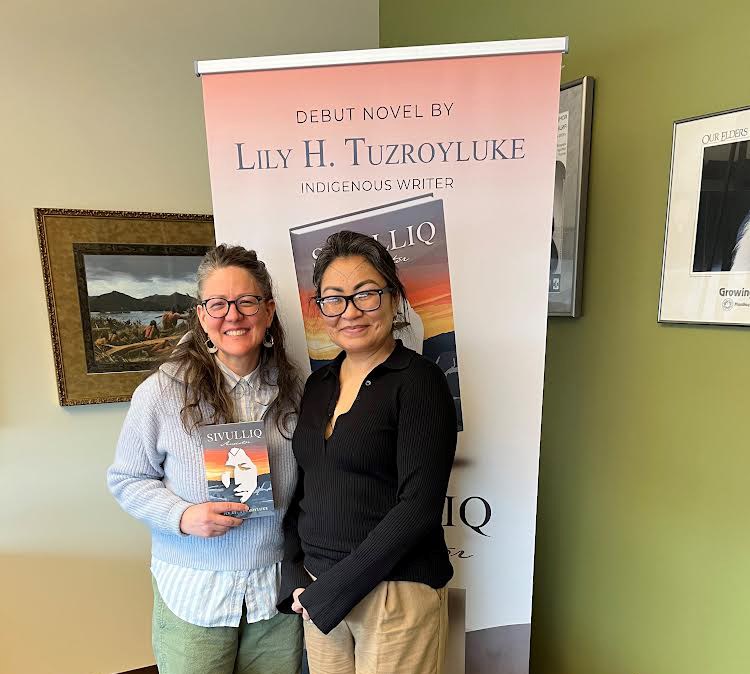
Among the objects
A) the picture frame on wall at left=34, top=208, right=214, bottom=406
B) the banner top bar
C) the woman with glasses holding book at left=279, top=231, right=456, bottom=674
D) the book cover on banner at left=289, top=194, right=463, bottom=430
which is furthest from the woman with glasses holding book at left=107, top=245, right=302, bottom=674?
the picture frame on wall at left=34, top=208, right=214, bottom=406

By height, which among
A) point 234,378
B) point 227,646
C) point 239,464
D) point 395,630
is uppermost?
point 234,378

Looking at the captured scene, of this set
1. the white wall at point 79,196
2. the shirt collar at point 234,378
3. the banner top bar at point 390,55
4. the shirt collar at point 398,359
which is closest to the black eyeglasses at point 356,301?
the shirt collar at point 398,359

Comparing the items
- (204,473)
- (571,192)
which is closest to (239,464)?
(204,473)

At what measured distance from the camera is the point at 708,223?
4.25ft

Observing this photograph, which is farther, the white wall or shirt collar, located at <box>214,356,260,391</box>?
the white wall

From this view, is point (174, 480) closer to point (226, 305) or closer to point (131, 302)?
point (226, 305)

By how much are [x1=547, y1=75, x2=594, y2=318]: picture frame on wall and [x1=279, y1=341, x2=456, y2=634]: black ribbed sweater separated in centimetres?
75

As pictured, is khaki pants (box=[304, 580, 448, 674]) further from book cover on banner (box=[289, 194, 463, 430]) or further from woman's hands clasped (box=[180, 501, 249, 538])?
book cover on banner (box=[289, 194, 463, 430])

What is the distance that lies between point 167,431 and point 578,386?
123cm

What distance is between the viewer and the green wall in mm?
1303

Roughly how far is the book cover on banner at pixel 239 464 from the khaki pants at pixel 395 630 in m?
0.31

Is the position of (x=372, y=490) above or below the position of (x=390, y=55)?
below

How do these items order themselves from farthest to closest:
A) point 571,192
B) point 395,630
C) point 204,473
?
point 571,192, point 204,473, point 395,630

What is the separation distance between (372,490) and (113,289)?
4.97ft
